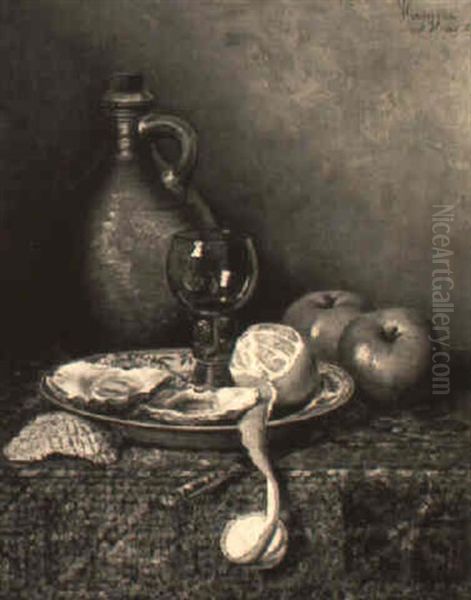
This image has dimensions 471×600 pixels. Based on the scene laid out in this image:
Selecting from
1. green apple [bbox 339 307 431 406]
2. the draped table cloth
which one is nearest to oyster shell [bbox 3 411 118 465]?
the draped table cloth

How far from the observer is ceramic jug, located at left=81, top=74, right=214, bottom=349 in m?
1.23

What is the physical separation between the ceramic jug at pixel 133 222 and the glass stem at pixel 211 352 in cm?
12

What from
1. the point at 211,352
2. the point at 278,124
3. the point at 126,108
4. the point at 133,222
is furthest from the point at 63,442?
the point at 278,124

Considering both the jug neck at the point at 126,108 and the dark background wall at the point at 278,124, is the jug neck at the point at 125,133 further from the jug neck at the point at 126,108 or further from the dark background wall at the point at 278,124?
the dark background wall at the point at 278,124

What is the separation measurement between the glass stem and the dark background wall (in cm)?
30

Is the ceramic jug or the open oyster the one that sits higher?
the ceramic jug

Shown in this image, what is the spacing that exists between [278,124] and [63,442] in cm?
56

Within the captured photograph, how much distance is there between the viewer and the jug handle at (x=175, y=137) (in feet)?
4.09

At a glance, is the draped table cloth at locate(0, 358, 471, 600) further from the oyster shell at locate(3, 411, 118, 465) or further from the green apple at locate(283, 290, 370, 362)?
the green apple at locate(283, 290, 370, 362)

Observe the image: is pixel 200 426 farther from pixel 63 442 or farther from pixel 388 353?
pixel 388 353
